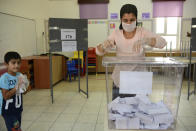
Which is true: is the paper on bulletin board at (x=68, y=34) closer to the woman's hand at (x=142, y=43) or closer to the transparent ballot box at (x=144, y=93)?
the woman's hand at (x=142, y=43)

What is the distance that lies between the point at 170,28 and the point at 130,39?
551 centimetres

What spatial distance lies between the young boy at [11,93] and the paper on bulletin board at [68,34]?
1.75m

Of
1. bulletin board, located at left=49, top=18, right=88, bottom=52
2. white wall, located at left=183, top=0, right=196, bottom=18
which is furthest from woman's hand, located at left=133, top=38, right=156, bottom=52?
white wall, located at left=183, top=0, right=196, bottom=18

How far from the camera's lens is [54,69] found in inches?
182

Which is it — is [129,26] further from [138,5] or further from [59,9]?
[59,9]

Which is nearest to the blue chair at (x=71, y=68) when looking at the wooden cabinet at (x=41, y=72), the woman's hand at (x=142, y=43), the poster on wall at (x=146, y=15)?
the wooden cabinet at (x=41, y=72)

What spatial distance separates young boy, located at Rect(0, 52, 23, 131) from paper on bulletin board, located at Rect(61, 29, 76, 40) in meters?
1.75

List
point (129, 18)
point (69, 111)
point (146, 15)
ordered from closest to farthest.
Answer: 1. point (129, 18)
2. point (69, 111)
3. point (146, 15)

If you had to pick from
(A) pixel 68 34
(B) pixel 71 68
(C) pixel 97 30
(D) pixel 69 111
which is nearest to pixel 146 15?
(C) pixel 97 30

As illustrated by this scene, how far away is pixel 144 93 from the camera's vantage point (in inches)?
32.7

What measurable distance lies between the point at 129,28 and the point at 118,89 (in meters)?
0.54

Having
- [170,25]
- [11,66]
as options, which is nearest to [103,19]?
[170,25]

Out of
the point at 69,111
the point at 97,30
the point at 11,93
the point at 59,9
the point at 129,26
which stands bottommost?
the point at 69,111

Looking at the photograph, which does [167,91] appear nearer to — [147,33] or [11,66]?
[147,33]
